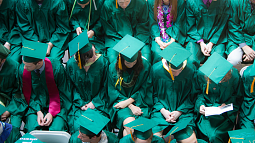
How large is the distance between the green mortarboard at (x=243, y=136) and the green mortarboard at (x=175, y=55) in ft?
2.66

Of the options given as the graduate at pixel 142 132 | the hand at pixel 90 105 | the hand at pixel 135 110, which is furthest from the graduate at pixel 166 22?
the graduate at pixel 142 132

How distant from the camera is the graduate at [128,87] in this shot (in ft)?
8.46

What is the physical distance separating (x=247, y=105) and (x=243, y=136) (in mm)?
530

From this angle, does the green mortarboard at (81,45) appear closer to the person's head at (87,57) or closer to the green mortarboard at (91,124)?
the person's head at (87,57)

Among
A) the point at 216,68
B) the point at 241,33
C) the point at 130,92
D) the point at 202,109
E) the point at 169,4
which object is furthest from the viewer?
the point at 169,4

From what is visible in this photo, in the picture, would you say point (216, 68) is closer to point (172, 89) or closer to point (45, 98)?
point (172, 89)

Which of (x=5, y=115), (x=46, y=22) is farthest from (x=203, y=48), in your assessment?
(x=5, y=115)

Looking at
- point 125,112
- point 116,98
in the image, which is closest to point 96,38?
point 116,98

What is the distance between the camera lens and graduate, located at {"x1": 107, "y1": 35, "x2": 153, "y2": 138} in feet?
8.46

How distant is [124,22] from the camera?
3.32m

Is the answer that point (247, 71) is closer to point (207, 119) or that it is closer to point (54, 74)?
point (207, 119)

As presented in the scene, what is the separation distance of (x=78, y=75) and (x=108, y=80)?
35cm

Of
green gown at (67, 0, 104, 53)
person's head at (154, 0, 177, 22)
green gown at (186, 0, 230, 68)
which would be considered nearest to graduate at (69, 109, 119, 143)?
green gown at (67, 0, 104, 53)

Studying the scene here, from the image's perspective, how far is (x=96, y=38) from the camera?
134 inches
